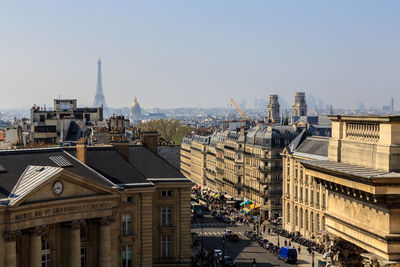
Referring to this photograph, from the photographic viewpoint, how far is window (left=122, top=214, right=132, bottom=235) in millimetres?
57094

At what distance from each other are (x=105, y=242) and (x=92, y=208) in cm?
315

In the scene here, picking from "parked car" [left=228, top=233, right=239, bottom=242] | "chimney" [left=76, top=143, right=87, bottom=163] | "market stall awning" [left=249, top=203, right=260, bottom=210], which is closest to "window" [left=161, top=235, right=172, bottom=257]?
"chimney" [left=76, top=143, right=87, bottom=163]

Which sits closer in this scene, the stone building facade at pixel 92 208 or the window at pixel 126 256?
the stone building facade at pixel 92 208

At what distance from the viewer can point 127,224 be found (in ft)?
188

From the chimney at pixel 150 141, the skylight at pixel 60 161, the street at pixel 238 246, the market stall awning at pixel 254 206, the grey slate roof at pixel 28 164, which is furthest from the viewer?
the market stall awning at pixel 254 206

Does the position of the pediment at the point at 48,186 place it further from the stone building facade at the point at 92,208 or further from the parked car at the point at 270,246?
the parked car at the point at 270,246

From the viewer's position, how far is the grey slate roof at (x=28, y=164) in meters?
49.2

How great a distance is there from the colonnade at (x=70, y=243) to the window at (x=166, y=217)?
28.1 feet

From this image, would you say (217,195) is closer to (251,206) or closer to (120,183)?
(251,206)

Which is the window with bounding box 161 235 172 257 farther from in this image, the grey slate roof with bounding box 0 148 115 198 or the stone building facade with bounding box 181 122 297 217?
the stone building facade with bounding box 181 122 297 217

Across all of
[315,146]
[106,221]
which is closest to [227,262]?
[106,221]

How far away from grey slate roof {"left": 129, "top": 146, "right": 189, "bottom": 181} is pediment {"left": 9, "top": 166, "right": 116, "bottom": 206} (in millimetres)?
10172

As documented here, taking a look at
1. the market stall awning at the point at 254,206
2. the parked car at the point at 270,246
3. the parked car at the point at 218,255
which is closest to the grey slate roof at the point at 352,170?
the parked car at the point at 218,255

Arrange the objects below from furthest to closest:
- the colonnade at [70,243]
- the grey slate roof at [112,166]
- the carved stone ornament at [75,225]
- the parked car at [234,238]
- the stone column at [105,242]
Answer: the parked car at [234,238]
the grey slate roof at [112,166]
the stone column at [105,242]
the carved stone ornament at [75,225]
the colonnade at [70,243]
